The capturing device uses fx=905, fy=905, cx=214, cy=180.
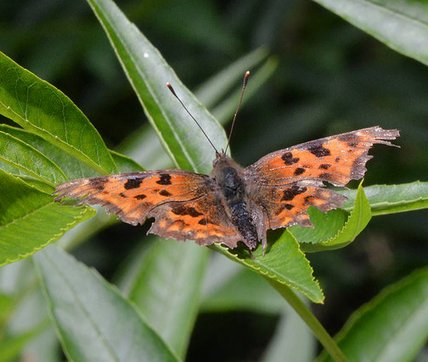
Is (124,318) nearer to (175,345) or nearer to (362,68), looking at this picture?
(175,345)

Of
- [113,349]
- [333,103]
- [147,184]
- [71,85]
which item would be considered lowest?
[333,103]

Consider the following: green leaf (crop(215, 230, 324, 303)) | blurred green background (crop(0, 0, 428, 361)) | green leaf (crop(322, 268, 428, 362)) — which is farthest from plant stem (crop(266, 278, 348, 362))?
blurred green background (crop(0, 0, 428, 361))

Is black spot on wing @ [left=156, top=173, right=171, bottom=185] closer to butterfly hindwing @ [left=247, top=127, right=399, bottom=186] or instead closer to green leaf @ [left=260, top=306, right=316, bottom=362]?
butterfly hindwing @ [left=247, top=127, right=399, bottom=186]

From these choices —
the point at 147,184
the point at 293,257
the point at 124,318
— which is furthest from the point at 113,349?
the point at 293,257

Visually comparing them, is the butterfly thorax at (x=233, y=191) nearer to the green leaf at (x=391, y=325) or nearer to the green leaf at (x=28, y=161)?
→ the green leaf at (x=391, y=325)

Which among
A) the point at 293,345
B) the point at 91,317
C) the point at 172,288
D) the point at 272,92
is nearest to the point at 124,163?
the point at 91,317
